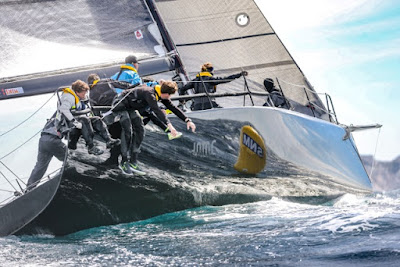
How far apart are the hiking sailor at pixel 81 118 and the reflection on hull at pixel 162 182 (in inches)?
2.8

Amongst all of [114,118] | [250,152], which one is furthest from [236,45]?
[114,118]

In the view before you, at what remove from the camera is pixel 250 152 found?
20.5 feet

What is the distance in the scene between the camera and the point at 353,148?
310 inches

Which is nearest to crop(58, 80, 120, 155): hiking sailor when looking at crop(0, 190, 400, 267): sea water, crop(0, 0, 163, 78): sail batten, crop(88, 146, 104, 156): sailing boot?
crop(88, 146, 104, 156): sailing boot

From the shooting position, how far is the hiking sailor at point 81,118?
18.1 ft

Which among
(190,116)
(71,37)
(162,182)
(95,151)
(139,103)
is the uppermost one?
(71,37)

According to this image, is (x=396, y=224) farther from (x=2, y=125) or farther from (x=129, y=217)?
(x=2, y=125)

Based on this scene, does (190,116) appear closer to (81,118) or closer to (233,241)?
(81,118)

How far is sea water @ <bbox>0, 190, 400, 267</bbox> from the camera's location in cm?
407

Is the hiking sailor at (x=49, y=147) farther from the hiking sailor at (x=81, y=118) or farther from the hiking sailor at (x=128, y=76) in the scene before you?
the hiking sailor at (x=128, y=76)

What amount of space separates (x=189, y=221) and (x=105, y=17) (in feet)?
8.41

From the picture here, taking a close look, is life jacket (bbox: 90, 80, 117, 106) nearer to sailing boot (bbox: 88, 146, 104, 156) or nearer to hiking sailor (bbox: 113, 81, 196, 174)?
hiking sailor (bbox: 113, 81, 196, 174)

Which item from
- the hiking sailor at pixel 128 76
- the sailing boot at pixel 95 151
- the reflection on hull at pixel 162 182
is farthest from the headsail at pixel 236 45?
the sailing boot at pixel 95 151

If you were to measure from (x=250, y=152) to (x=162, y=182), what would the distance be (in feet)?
2.96
